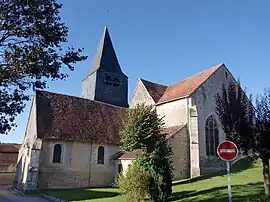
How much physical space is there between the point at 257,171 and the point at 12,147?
3821cm

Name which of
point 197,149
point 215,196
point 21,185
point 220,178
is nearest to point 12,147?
point 21,185

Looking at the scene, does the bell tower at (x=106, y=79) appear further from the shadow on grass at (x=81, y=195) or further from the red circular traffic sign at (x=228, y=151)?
the red circular traffic sign at (x=228, y=151)

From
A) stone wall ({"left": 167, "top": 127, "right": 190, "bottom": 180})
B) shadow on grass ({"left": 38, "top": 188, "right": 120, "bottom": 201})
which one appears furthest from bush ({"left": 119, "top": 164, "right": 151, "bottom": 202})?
stone wall ({"left": 167, "top": 127, "right": 190, "bottom": 180})

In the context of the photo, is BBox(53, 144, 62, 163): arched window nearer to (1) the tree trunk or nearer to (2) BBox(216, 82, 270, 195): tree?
(2) BBox(216, 82, 270, 195): tree

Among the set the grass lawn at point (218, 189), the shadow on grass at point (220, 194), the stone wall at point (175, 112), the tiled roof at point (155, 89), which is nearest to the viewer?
the shadow on grass at point (220, 194)

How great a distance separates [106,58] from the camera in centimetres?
3850

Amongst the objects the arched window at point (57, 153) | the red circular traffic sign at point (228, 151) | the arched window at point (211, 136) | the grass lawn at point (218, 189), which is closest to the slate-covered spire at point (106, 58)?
the arched window at point (57, 153)

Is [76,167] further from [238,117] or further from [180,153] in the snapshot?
[238,117]

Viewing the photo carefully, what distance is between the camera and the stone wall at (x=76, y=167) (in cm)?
2297

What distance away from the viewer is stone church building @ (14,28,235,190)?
22641mm

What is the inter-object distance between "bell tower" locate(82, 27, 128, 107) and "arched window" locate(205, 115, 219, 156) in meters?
15.9

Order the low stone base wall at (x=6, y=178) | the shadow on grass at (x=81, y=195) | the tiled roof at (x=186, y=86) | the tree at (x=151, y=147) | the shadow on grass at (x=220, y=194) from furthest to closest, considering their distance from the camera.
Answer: the low stone base wall at (x=6, y=178)
the tiled roof at (x=186, y=86)
the shadow on grass at (x=81, y=195)
the tree at (x=151, y=147)
the shadow on grass at (x=220, y=194)

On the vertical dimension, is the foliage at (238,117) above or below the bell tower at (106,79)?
below

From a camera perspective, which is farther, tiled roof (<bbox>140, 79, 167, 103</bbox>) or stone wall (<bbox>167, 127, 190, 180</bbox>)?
tiled roof (<bbox>140, 79, 167, 103</bbox>)
